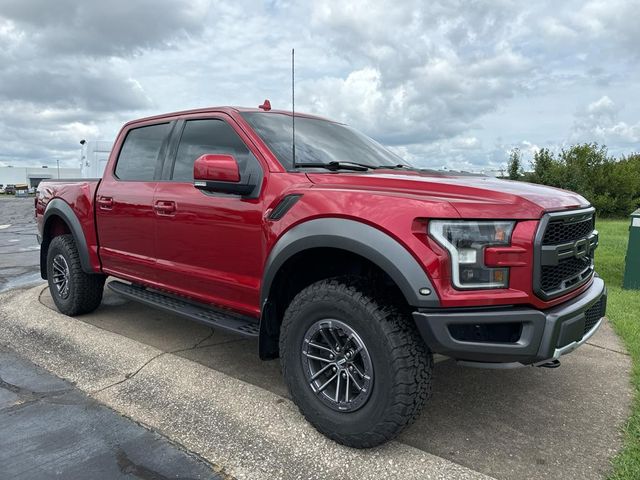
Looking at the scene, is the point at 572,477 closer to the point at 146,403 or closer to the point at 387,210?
the point at 387,210

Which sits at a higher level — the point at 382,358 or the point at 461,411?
the point at 382,358

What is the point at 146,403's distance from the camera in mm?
3324

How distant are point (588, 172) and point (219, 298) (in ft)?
84.9

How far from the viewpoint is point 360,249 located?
8.62 ft

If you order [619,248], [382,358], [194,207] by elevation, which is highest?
[194,207]

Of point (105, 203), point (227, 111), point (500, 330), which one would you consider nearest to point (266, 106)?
point (227, 111)

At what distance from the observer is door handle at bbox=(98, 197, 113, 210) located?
451cm

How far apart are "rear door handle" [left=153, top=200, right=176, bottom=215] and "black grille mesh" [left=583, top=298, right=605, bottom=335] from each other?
2714mm

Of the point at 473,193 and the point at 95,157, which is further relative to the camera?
the point at 95,157

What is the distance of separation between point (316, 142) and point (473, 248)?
1.63 m

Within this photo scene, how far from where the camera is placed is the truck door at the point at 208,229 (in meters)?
3.29

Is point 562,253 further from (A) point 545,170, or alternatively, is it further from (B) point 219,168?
(A) point 545,170

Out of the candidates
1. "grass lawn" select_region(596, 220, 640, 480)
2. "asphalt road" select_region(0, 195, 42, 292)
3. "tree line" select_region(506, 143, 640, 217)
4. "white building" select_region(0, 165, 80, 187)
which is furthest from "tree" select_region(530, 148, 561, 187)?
"white building" select_region(0, 165, 80, 187)

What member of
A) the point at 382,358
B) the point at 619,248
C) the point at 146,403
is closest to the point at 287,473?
the point at 382,358
